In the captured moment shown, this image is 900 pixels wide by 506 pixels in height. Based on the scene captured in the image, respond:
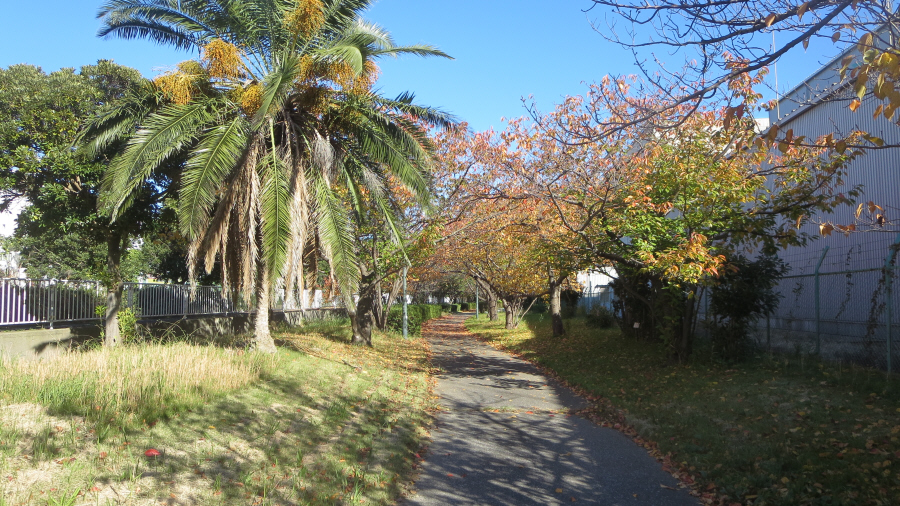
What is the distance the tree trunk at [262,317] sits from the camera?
11953mm

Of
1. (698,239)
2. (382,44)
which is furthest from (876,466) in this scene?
(382,44)

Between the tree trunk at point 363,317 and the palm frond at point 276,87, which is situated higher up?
the palm frond at point 276,87

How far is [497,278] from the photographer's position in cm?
2772

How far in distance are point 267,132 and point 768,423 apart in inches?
375

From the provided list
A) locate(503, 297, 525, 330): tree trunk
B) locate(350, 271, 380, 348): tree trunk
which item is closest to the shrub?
locate(350, 271, 380, 348): tree trunk

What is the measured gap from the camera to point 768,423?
24.5 ft

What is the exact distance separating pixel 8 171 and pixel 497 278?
19.4 m

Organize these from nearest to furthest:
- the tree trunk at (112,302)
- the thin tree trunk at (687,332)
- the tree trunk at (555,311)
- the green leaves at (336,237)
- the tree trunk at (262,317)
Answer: the green leaves at (336,237) → the tree trunk at (262,317) → the thin tree trunk at (687,332) → the tree trunk at (112,302) → the tree trunk at (555,311)

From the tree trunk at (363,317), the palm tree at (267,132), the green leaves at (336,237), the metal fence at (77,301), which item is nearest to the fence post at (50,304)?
the metal fence at (77,301)

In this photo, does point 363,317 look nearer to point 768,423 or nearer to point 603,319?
point 603,319

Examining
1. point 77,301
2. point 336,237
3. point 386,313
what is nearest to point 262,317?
point 336,237

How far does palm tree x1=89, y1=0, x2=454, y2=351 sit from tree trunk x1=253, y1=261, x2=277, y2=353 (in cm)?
3

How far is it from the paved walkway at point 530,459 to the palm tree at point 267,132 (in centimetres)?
353

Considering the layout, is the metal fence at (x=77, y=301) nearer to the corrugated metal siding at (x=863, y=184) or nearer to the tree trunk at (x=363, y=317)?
the tree trunk at (x=363, y=317)
